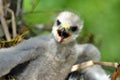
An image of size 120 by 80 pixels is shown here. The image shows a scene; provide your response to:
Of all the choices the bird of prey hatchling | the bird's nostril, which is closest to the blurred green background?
the bird of prey hatchling

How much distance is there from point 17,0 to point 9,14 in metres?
0.07

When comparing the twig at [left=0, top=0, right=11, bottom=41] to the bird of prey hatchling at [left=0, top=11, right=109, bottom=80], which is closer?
the bird of prey hatchling at [left=0, top=11, right=109, bottom=80]

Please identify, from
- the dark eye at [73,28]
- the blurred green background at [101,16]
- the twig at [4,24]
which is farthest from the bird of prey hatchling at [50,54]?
the blurred green background at [101,16]

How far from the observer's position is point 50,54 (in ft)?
9.36

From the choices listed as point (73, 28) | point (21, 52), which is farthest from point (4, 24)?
point (73, 28)

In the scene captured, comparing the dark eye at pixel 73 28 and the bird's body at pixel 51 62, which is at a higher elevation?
the dark eye at pixel 73 28

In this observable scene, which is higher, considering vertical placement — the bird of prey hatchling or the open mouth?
the open mouth

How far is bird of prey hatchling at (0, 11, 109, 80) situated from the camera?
2.76 metres

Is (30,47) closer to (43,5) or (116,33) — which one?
(43,5)

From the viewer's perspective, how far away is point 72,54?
2.89 metres

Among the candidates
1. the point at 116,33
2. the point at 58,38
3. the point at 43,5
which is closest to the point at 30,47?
the point at 58,38

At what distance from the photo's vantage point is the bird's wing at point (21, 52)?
2.74m

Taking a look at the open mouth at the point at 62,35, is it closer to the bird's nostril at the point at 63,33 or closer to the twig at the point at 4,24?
the bird's nostril at the point at 63,33

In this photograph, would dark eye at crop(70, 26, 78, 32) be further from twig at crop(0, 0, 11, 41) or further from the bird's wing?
twig at crop(0, 0, 11, 41)
